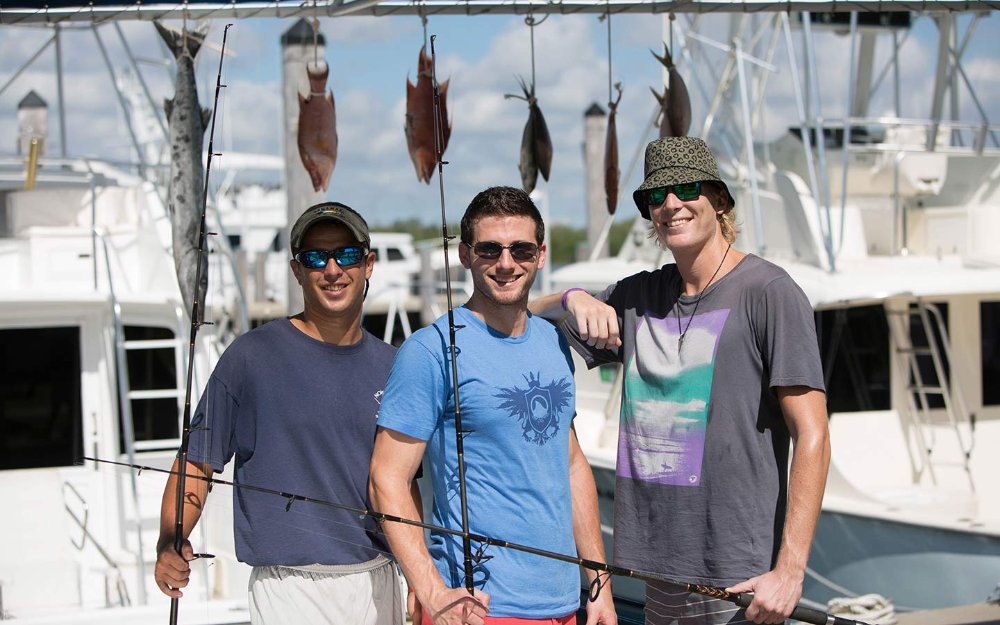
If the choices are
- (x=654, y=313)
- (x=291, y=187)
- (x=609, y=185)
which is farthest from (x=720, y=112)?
(x=654, y=313)

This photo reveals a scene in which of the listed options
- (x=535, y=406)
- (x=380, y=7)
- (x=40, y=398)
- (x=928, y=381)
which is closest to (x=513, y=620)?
(x=535, y=406)

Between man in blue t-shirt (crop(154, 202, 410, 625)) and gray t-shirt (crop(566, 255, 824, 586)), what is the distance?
23.4 inches

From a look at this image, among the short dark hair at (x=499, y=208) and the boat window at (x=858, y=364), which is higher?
the short dark hair at (x=499, y=208)

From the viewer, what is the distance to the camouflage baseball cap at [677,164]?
8.17ft

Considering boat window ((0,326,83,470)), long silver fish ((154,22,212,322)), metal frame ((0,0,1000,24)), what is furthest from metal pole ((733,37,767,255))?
boat window ((0,326,83,470))

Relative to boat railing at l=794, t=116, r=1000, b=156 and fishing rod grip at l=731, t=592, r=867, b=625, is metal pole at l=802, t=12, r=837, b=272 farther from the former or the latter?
fishing rod grip at l=731, t=592, r=867, b=625

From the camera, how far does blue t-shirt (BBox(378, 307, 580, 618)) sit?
2.35 m

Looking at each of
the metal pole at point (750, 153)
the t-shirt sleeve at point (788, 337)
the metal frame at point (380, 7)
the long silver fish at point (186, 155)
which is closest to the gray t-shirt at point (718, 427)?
the t-shirt sleeve at point (788, 337)

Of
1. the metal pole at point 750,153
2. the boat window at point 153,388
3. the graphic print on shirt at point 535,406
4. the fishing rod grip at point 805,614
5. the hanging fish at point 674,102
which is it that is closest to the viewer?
the fishing rod grip at point 805,614

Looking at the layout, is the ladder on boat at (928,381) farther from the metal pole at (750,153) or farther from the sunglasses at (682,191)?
the sunglasses at (682,191)

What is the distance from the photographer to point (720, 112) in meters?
9.88

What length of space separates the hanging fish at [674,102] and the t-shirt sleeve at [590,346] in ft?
6.94

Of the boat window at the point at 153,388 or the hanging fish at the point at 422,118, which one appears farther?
the boat window at the point at 153,388

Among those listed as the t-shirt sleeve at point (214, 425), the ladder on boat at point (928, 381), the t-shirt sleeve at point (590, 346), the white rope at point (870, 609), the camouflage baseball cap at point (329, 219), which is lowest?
the white rope at point (870, 609)
